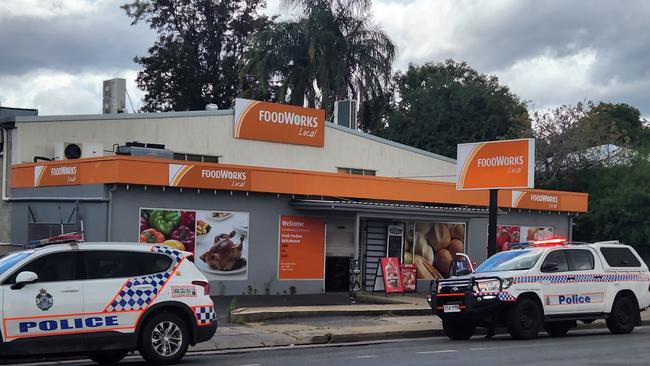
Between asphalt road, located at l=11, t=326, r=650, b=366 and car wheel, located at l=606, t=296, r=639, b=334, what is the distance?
2.15 feet

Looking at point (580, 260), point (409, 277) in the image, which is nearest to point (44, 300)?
point (580, 260)

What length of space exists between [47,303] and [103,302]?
774 millimetres

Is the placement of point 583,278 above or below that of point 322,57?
below

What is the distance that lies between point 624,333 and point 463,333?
357cm

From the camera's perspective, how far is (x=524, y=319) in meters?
16.5

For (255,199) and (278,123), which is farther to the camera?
(278,123)

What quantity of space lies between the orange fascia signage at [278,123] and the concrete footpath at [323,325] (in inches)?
367

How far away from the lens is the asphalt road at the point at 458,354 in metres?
13.1

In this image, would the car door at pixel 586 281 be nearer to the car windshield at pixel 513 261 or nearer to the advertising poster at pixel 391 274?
the car windshield at pixel 513 261

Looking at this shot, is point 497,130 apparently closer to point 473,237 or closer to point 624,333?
point 473,237

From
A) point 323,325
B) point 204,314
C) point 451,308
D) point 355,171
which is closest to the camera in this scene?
point 204,314

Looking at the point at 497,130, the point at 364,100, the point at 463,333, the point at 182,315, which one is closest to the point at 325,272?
the point at 463,333

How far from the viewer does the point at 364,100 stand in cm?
4306

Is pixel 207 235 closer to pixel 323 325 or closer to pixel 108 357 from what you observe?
pixel 323 325
